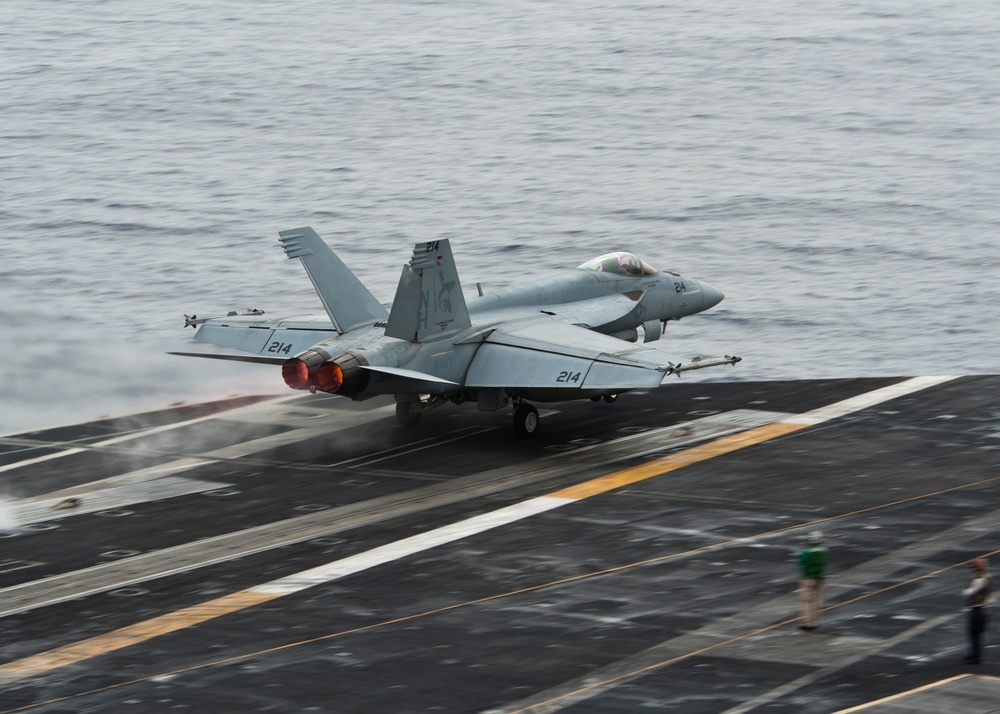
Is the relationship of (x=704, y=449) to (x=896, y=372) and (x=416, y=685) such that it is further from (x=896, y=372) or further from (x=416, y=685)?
(x=896, y=372)

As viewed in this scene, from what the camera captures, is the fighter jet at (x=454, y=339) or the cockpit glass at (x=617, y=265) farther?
the cockpit glass at (x=617, y=265)

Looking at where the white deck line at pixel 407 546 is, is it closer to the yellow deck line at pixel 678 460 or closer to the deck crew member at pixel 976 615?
the yellow deck line at pixel 678 460

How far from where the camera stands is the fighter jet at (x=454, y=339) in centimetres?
3278

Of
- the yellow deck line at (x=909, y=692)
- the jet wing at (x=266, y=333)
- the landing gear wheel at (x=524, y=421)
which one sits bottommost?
the yellow deck line at (x=909, y=692)

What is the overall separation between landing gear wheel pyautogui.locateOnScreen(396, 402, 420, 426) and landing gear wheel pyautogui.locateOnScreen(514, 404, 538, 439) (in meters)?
3.08

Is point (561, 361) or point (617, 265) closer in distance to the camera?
point (561, 361)

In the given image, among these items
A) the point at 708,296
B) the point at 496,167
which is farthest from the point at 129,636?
the point at 496,167

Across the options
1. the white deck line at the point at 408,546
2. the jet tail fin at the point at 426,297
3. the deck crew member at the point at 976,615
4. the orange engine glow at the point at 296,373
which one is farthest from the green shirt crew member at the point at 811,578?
the jet tail fin at the point at 426,297

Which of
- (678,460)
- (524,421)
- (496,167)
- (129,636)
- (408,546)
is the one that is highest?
(496,167)

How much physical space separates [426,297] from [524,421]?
4.70m

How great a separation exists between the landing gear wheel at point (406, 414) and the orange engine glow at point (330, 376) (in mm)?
5734

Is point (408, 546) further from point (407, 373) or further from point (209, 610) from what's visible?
point (407, 373)

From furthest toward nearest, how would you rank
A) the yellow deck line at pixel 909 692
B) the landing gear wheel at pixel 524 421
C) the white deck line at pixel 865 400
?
1. the white deck line at pixel 865 400
2. the landing gear wheel at pixel 524 421
3. the yellow deck line at pixel 909 692

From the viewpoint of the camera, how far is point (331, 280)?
35.9 metres
